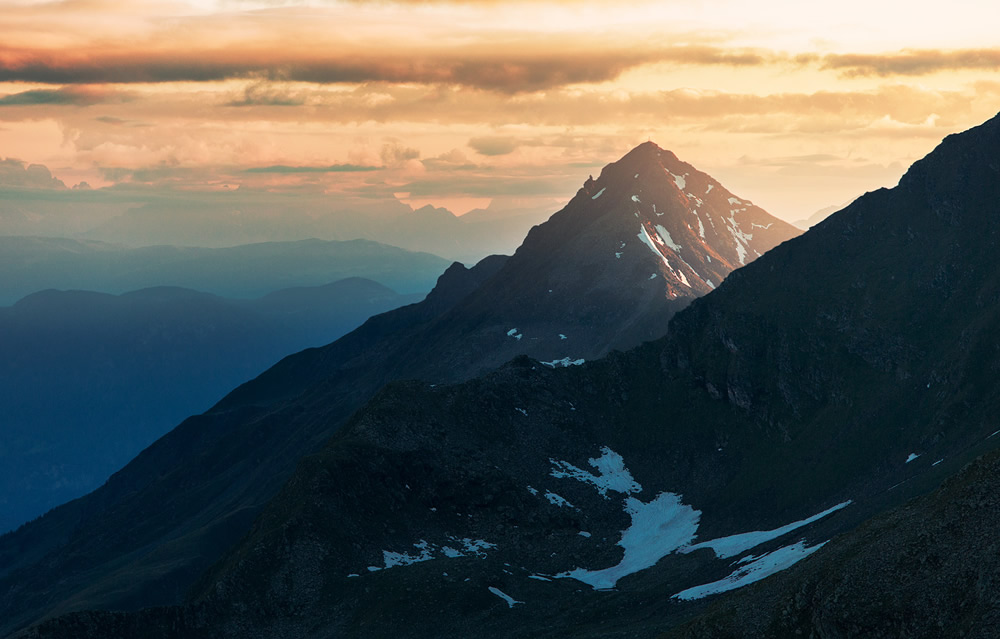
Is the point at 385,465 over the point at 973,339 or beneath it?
beneath

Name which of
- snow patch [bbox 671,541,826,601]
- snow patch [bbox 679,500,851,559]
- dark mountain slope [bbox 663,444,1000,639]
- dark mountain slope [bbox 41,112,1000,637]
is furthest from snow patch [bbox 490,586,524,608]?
dark mountain slope [bbox 663,444,1000,639]

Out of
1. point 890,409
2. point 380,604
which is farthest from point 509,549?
point 890,409

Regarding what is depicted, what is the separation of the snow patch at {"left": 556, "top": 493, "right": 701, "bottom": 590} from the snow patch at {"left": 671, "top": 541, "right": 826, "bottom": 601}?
85.6 ft

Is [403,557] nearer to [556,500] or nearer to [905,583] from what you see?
[556,500]

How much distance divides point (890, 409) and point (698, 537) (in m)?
50.0

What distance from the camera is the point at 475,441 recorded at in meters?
199

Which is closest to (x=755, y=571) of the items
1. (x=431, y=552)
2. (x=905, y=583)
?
(x=905, y=583)

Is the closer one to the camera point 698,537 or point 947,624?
point 947,624

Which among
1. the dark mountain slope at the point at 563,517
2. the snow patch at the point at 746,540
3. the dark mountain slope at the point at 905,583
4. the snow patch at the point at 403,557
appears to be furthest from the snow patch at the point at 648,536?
the dark mountain slope at the point at 905,583

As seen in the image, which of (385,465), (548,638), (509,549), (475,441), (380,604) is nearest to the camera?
(548,638)

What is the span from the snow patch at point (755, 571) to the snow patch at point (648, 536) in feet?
85.6

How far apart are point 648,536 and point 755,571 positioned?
52.3 meters

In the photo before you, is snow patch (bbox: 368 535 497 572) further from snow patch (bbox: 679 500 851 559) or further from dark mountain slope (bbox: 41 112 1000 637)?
snow patch (bbox: 679 500 851 559)

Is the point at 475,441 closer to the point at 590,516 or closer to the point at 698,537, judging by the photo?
the point at 590,516
